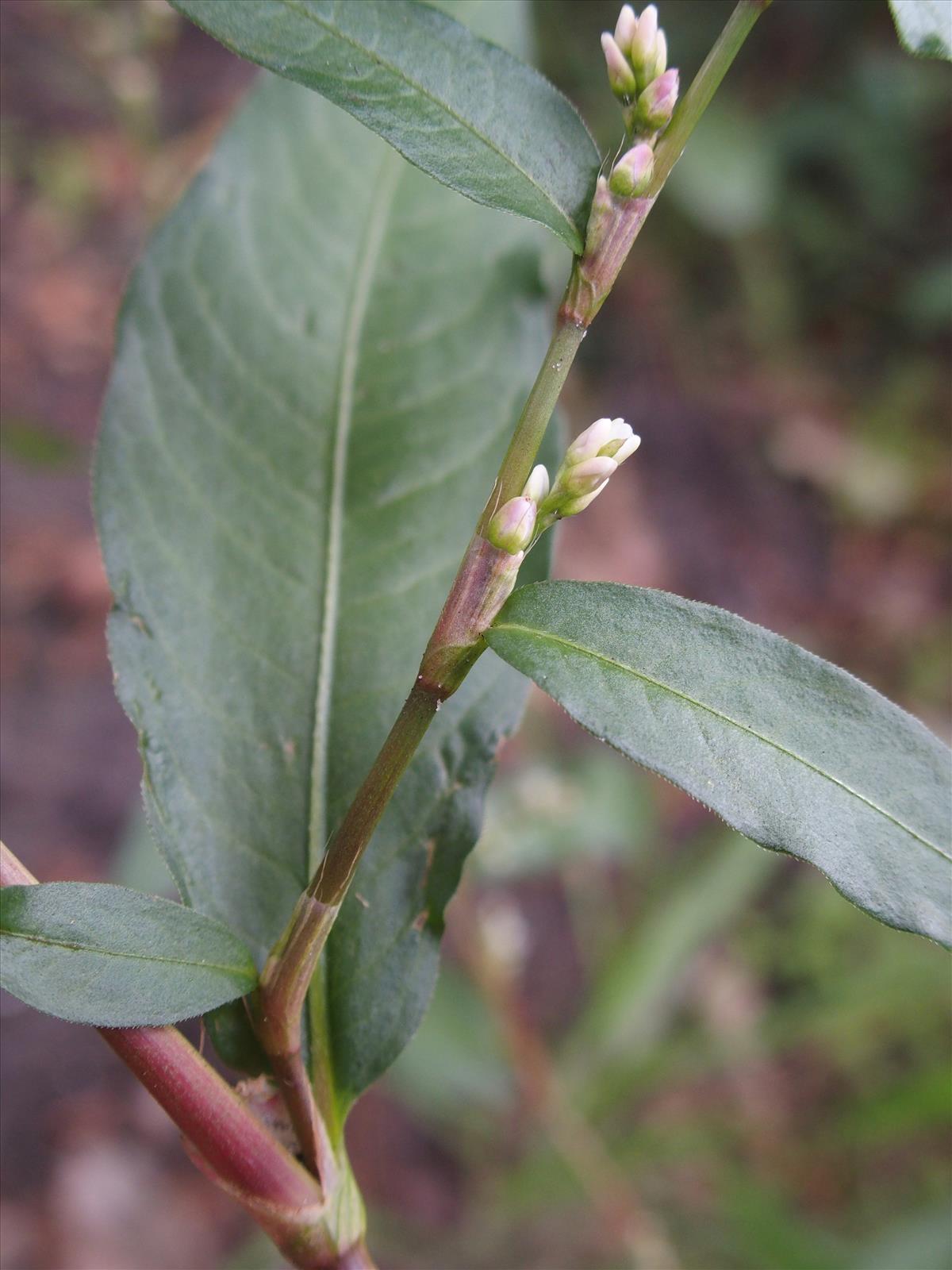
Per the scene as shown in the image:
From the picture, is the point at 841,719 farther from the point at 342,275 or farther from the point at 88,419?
the point at 88,419

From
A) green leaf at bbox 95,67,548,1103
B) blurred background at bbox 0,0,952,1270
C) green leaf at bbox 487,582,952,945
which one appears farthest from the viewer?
blurred background at bbox 0,0,952,1270

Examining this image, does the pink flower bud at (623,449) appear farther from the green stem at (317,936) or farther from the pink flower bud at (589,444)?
the green stem at (317,936)

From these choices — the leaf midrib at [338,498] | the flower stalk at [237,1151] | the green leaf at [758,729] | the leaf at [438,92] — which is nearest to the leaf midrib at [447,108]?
the leaf at [438,92]

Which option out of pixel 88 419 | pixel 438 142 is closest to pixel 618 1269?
pixel 438 142

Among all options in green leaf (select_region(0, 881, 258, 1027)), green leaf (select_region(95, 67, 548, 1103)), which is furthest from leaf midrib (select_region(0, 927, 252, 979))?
green leaf (select_region(95, 67, 548, 1103))

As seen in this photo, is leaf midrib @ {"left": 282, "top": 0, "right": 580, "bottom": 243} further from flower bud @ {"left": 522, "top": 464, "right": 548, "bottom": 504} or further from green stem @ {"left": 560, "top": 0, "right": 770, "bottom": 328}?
flower bud @ {"left": 522, "top": 464, "right": 548, "bottom": 504}

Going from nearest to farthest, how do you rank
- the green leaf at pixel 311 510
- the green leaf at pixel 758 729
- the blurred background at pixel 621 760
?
the green leaf at pixel 758 729
the green leaf at pixel 311 510
the blurred background at pixel 621 760

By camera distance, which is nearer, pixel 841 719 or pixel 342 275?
pixel 841 719
